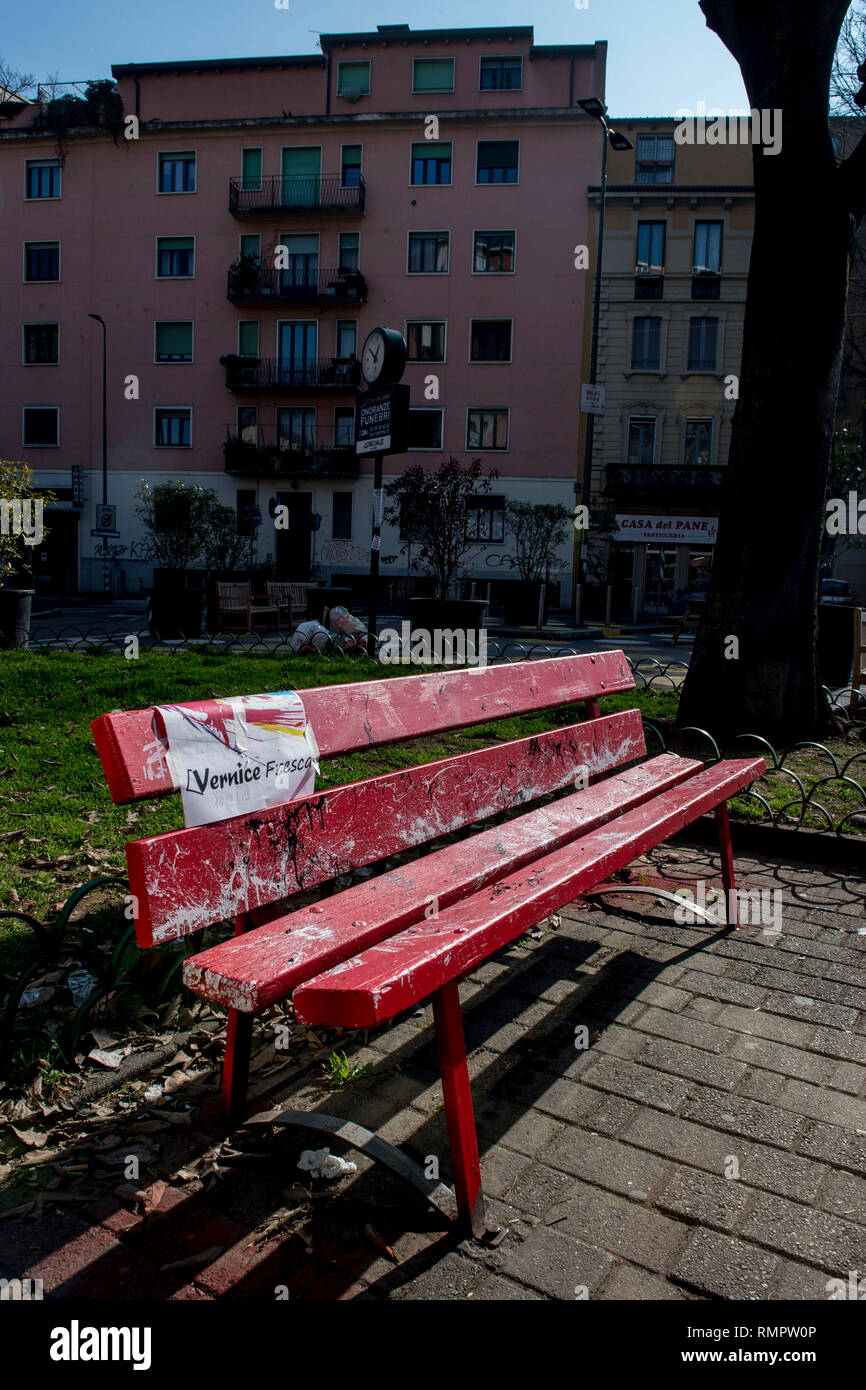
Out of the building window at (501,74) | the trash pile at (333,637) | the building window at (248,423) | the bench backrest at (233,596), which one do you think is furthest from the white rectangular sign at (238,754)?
the building window at (501,74)

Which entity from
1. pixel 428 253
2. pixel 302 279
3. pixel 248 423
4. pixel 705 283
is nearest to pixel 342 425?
pixel 248 423

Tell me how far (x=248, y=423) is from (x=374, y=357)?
24649 millimetres

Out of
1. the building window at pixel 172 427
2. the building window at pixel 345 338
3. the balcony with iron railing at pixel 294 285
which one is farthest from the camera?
the building window at pixel 172 427

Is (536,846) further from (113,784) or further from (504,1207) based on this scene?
(113,784)

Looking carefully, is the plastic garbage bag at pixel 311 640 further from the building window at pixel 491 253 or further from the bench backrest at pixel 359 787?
the building window at pixel 491 253

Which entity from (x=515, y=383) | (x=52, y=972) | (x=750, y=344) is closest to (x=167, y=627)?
(x=750, y=344)

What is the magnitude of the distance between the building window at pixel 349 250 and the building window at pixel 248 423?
583 cm

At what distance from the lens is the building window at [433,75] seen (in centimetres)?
3519

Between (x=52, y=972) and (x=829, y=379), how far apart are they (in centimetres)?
616

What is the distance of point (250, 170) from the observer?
1407 inches

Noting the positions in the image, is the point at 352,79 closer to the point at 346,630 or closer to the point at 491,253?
the point at 491,253

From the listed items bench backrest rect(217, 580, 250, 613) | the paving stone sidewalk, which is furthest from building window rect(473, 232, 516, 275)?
the paving stone sidewalk

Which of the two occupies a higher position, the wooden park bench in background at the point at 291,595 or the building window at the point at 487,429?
the building window at the point at 487,429

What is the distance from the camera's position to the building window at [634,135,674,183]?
3553 centimetres
